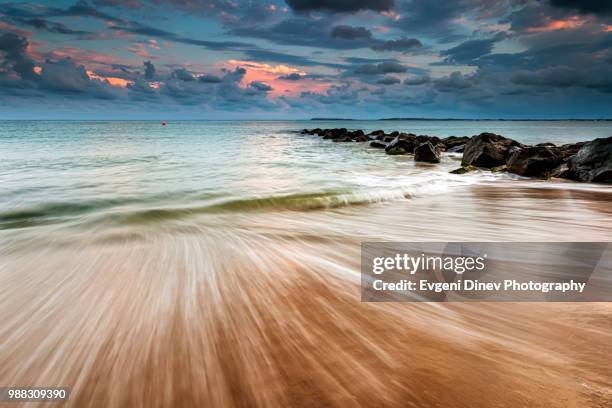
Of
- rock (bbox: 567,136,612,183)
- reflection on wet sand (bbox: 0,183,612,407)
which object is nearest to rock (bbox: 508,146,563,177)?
rock (bbox: 567,136,612,183)

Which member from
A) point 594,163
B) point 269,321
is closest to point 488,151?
point 594,163

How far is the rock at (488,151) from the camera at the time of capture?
13258 millimetres

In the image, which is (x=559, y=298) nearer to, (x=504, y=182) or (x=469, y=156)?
(x=504, y=182)

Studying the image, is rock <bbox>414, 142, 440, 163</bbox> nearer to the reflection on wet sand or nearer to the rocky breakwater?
the rocky breakwater

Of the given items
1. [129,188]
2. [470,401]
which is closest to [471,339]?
[470,401]

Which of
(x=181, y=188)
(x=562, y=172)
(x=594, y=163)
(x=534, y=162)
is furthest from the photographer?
(x=534, y=162)

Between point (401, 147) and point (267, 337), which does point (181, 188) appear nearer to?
point (267, 337)

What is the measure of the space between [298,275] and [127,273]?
5.86 feet

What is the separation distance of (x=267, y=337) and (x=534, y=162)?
1211cm

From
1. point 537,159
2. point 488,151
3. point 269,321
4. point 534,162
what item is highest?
point 488,151

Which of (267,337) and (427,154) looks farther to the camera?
(427,154)

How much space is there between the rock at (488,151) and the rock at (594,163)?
3000 mm

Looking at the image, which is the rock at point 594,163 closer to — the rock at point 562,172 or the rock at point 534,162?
the rock at point 562,172

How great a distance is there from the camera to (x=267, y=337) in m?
2.18
